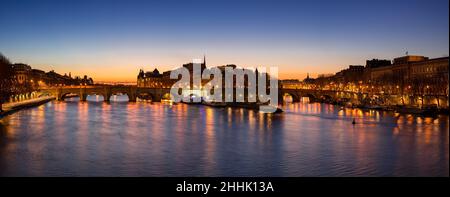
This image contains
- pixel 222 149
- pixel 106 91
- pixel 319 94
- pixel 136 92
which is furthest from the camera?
pixel 106 91

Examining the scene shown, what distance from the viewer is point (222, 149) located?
837 inches

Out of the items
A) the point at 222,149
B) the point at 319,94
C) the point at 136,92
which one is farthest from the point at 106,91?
the point at 222,149

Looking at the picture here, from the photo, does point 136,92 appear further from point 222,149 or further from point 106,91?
point 222,149

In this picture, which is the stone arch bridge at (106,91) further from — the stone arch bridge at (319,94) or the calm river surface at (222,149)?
the calm river surface at (222,149)

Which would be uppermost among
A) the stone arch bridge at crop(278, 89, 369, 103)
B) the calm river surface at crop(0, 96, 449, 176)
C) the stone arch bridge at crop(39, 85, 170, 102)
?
the stone arch bridge at crop(39, 85, 170, 102)

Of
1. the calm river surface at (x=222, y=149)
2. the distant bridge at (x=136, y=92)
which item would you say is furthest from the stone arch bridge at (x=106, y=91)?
the calm river surface at (x=222, y=149)

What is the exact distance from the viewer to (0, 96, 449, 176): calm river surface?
16.4m

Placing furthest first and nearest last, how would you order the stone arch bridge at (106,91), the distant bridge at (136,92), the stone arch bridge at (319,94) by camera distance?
the stone arch bridge at (106,91), the distant bridge at (136,92), the stone arch bridge at (319,94)

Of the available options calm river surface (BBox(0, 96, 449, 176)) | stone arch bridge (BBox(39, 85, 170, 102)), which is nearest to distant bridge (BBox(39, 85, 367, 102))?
stone arch bridge (BBox(39, 85, 170, 102))

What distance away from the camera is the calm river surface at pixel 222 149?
16375 millimetres

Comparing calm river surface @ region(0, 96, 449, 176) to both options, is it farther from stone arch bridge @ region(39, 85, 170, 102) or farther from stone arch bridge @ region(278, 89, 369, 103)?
stone arch bridge @ region(39, 85, 170, 102)

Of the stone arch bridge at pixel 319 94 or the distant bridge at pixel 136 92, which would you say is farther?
the distant bridge at pixel 136 92
